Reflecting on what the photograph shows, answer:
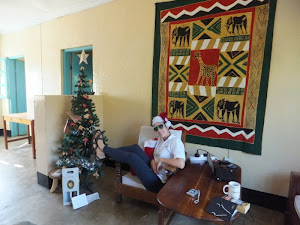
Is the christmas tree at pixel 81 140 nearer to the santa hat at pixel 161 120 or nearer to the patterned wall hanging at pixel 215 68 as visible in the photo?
the santa hat at pixel 161 120

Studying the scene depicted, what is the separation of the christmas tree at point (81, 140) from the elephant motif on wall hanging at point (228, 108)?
1601 millimetres

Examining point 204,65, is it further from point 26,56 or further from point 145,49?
point 26,56

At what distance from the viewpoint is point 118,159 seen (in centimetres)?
207

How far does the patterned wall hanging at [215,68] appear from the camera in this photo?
6.71ft

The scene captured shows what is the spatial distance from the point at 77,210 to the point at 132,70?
2.04m

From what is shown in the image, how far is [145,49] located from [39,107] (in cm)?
169

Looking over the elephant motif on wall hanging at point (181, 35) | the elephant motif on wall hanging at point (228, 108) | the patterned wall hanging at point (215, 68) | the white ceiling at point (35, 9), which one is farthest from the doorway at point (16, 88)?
the elephant motif on wall hanging at point (228, 108)

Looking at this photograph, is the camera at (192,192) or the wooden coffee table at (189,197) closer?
the wooden coffee table at (189,197)

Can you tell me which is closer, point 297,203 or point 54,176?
point 297,203

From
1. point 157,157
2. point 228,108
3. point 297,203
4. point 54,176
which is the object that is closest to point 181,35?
point 228,108

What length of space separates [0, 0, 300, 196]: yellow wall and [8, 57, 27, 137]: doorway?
32 cm

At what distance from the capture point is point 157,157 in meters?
2.12

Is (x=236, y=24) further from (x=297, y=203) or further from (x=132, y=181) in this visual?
(x=132, y=181)

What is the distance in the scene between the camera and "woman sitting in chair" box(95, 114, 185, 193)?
188 cm
